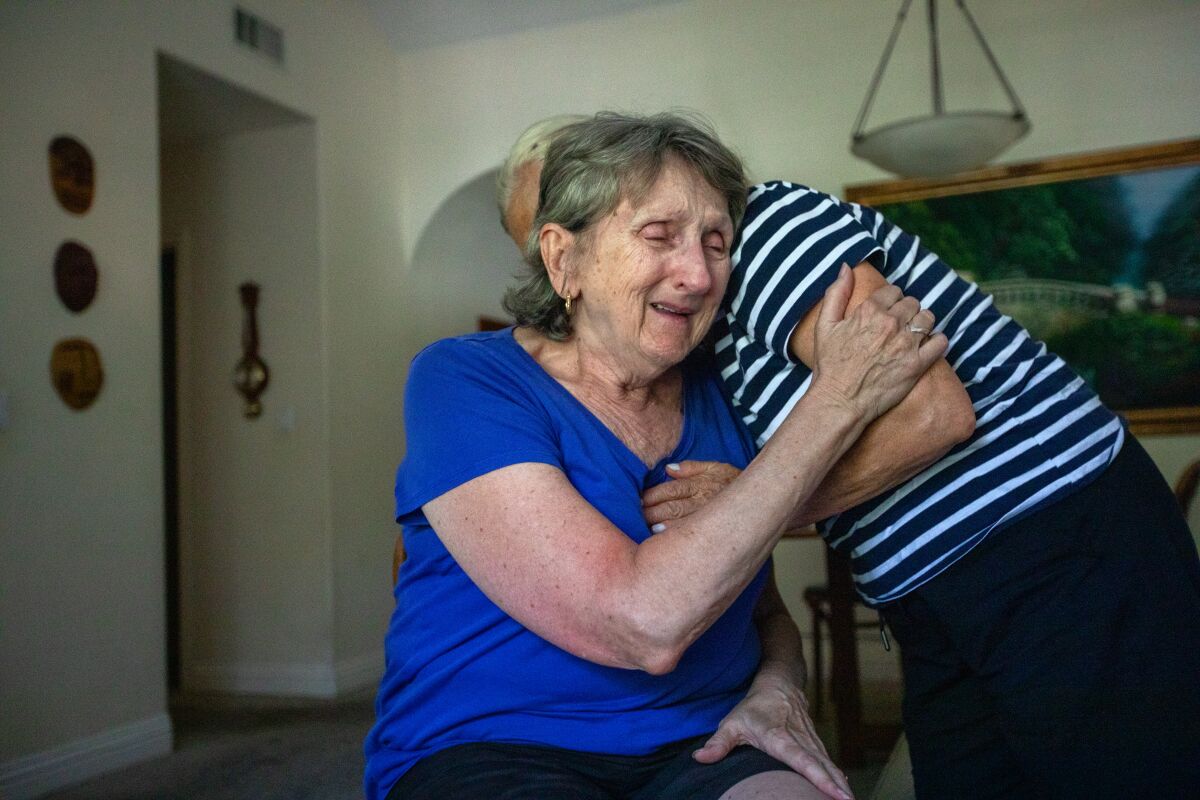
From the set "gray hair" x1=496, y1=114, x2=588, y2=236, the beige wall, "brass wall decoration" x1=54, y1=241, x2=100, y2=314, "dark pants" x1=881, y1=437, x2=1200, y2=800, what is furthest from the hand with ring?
"brass wall decoration" x1=54, y1=241, x2=100, y2=314

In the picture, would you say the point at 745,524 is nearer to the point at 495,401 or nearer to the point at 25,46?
the point at 495,401

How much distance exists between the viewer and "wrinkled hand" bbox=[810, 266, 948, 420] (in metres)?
1.09

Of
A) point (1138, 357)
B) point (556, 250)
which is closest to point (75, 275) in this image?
point (556, 250)

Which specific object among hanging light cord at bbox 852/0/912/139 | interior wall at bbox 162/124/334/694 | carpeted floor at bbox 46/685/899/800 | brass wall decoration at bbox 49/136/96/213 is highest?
hanging light cord at bbox 852/0/912/139

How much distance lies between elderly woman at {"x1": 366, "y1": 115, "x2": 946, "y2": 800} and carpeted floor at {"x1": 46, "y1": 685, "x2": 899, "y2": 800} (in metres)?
2.10

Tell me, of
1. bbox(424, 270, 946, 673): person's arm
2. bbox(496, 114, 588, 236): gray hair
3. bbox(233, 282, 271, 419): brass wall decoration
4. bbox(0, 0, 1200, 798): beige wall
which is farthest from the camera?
bbox(233, 282, 271, 419): brass wall decoration

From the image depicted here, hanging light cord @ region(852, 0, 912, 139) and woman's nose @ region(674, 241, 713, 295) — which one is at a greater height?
hanging light cord @ region(852, 0, 912, 139)

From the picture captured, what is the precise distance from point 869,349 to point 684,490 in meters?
0.30

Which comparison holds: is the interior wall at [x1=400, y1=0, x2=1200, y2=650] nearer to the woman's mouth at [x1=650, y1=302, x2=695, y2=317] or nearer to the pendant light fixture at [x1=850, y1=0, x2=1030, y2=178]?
the pendant light fixture at [x1=850, y1=0, x2=1030, y2=178]

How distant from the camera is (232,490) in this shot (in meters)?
5.26

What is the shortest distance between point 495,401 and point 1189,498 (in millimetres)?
2719

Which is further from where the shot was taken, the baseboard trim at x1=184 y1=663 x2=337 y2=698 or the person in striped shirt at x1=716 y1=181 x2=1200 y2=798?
the baseboard trim at x1=184 y1=663 x2=337 y2=698

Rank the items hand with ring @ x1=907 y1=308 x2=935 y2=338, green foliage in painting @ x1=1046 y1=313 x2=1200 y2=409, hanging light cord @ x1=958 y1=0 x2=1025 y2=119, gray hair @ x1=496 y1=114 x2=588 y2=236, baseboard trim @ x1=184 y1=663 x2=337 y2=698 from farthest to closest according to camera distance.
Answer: baseboard trim @ x1=184 y1=663 x2=337 y2=698 < green foliage in painting @ x1=1046 y1=313 x2=1200 y2=409 < hanging light cord @ x1=958 y1=0 x2=1025 y2=119 < gray hair @ x1=496 y1=114 x2=588 y2=236 < hand with ring @ x1=907 y1=308 x2=935 y2=338

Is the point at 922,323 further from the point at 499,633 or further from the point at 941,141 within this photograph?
the point at 941,141
